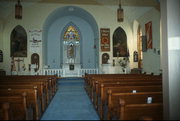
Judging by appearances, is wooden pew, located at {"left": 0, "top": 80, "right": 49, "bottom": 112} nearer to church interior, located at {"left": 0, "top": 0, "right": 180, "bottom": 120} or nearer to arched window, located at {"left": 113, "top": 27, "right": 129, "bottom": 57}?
church interior, located at {"left": 0, "top": 0, "right": 180, "bottom": 120}

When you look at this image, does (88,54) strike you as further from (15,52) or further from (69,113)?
(69,113)

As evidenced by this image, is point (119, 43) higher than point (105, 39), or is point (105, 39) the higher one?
point (105, 39)

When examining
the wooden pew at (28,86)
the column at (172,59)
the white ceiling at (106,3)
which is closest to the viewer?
the column at (172,59)

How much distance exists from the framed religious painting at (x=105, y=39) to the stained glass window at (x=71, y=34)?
3.66 m

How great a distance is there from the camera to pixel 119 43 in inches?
508

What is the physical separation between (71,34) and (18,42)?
497cm

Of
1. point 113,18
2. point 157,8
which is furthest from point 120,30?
point 157,8

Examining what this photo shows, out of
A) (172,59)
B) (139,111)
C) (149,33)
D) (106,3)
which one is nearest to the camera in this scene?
(172,59)

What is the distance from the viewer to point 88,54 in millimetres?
15344

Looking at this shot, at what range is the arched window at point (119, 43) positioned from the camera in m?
12.8

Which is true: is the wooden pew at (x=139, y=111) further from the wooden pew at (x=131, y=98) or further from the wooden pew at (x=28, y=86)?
the wooden pew at (x=28, y=86)

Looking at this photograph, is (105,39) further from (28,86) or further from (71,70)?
(28,86)

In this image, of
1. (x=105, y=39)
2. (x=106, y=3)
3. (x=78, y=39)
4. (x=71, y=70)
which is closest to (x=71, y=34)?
(x=78, y=39)

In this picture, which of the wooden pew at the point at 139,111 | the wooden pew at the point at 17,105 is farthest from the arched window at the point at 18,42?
the wooden pew at the point at 139,111
